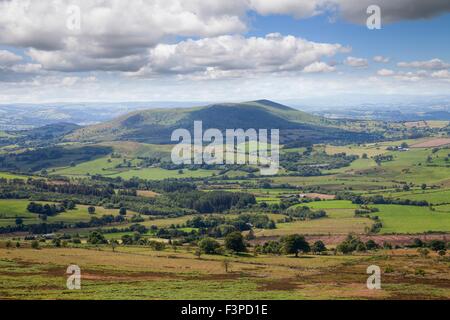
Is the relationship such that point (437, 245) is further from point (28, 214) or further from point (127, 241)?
point (28, 214)

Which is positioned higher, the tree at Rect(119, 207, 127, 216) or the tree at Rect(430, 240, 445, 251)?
the tree at Rect(430, 240, 445, 251)

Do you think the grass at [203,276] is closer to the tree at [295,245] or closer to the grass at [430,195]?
the tree at [295,245]

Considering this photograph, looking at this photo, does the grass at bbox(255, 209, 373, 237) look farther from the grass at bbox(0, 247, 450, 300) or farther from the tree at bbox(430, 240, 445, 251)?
the grass at bbox(0, 247, 450, 300)

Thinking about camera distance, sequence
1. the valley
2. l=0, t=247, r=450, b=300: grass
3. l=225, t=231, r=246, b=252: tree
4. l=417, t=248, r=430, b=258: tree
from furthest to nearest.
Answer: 1. l=225, t=231, r=246, b=252: tree
2. l=417, t=248, r=430, b=258: tree
3. the valley
4. l=0, t=247, r=450, b=300: grass

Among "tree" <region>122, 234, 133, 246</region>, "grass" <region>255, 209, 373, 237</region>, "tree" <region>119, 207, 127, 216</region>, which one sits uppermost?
"tree" <region>122, 234, 133, 246</region>

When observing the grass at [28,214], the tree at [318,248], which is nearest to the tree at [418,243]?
the tree at [318,248]

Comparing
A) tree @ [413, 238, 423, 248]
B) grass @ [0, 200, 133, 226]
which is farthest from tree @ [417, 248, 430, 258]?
grass @ [0, 200, 133, 226]

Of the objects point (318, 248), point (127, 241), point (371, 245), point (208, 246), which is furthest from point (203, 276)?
point (371, 245)
